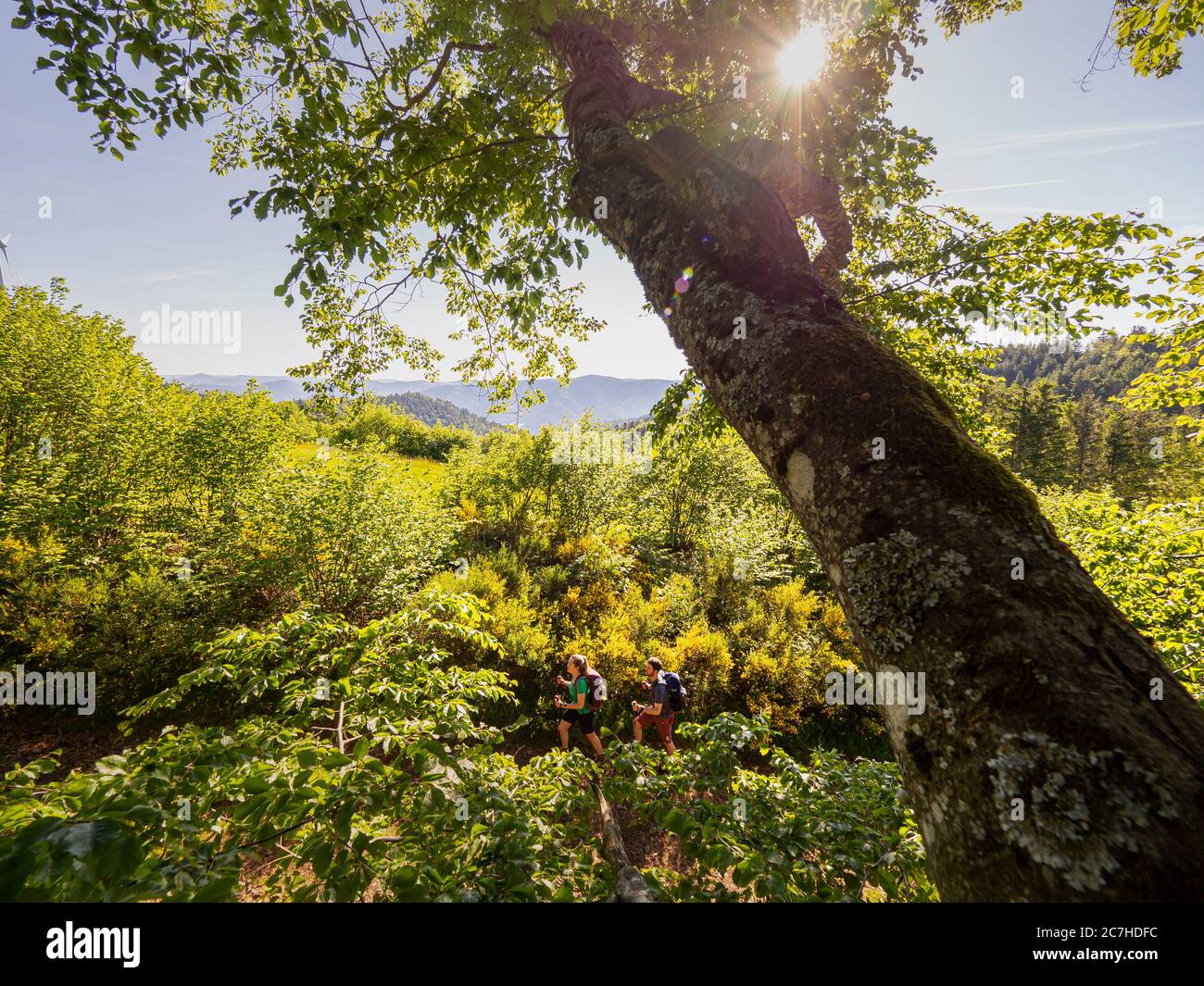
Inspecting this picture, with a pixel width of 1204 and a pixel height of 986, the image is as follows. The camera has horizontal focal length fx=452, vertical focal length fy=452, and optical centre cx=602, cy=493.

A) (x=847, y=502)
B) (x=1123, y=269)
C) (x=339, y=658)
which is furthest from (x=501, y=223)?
(x=1123, y=269)

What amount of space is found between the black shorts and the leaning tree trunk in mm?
6998

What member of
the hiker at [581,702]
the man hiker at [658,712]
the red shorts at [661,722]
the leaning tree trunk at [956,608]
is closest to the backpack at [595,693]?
the hiker at [581,702]

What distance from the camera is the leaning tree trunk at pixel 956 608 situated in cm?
86

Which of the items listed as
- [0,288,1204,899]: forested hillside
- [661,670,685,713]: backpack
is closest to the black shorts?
[0,288,1204,899]: forested hillside

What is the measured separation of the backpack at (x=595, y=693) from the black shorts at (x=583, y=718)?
12cm

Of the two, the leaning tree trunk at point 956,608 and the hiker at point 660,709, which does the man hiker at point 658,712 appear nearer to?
the hiker at point 660,709

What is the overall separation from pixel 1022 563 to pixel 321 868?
8.40 ft

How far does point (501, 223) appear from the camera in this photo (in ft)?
17.7

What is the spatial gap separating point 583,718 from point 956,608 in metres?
7.61

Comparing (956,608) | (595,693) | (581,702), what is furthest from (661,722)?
(956,608)

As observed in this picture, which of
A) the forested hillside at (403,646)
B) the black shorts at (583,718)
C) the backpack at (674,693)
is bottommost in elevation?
the black shorts at (583,718)

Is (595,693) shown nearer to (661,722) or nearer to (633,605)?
(661,722)

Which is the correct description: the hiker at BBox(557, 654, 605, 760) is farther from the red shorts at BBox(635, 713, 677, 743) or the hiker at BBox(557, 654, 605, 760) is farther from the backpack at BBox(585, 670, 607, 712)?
the red shorts at BBox(635, 713, 677, 743)
